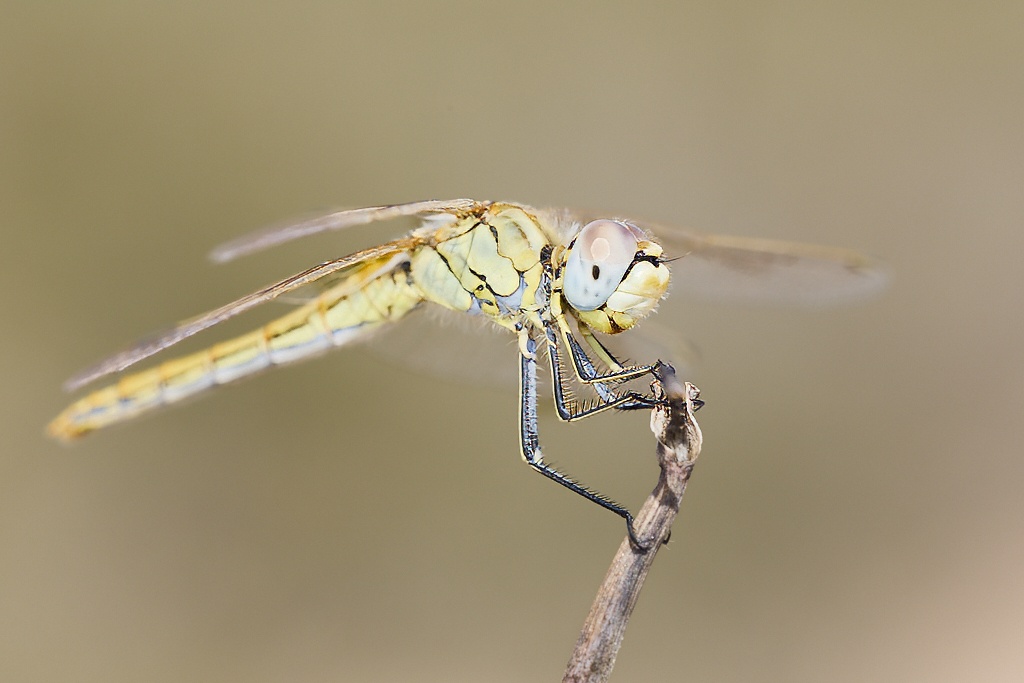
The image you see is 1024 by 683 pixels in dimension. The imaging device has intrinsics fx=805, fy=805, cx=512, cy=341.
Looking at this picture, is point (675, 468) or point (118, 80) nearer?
point (675, 468)

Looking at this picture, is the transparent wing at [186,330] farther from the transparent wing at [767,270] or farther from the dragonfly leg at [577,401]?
the transparent wing at [767,270]

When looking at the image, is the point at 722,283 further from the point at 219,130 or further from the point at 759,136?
the point at 219,130

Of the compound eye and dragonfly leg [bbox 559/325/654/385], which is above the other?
the compound eye

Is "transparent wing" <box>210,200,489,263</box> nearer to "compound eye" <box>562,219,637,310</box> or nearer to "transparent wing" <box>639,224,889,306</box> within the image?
"compound eye" <box>562,219,637,310</box>

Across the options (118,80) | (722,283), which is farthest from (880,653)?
(118,80)

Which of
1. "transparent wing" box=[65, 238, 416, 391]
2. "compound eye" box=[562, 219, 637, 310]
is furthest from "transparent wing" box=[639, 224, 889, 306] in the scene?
"transparent wing" box=[65, 238, 416, 391]

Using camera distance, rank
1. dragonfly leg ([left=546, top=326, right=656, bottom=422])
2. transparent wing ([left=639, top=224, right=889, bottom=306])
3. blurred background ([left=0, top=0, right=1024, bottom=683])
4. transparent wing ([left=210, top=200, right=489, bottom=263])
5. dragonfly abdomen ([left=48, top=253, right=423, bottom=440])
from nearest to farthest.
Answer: dragonfly leg ([left=546, top=326, right=656, bottom=422]) → transparent wing ([left=210, top=200, right=489, bottom=263]) → dragonfly abdomen ([left=48, top=253, right=423, bottom=440]) → transparent wing ([left=639, top=224, right=889, bottom=306]) → blurred background ([left=0, top=0, right=1024, bottom=683])
